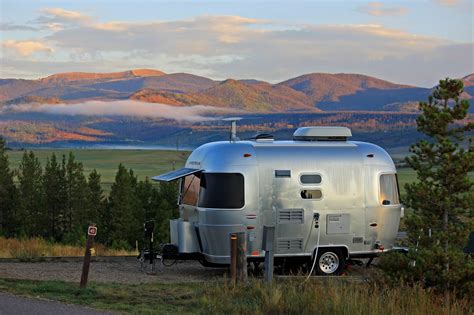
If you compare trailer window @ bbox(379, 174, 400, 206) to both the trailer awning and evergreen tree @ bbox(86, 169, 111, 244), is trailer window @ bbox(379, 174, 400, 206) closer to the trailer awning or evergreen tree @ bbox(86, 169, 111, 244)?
the trailer awning

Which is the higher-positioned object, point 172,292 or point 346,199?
point 346,199

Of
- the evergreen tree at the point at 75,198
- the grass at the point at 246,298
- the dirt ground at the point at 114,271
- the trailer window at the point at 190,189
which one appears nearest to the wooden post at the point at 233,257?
the grass at the point at 246,298

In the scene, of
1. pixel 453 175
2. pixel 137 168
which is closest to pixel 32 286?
pixel 453 175

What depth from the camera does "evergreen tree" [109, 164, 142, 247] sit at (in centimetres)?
5966

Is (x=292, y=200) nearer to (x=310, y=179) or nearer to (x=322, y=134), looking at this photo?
(x=310, y=179)

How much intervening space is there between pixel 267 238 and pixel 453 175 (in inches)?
160

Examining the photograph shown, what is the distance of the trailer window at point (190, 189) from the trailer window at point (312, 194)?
2.31 m

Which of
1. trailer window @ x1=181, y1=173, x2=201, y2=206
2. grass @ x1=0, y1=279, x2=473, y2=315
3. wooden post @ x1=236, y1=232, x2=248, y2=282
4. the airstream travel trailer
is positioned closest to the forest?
trailer window @ x1=181, y1=173, x2=201, y2=206

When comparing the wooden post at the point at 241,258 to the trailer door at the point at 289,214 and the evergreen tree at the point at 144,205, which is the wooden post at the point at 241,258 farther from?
the evergreen tree at the point at 144,205

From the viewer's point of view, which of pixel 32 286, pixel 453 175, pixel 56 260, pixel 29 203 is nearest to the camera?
pixel 453 175

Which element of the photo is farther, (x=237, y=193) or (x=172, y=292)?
(x=237, y=193)

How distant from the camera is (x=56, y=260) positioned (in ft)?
62.4

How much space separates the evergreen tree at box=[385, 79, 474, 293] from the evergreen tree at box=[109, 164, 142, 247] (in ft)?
157

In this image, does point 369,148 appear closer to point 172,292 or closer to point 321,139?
point 321,139
